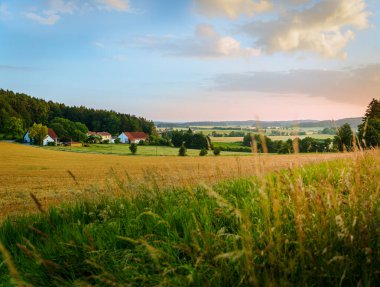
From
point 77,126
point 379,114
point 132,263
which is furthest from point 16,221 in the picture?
point 77,126

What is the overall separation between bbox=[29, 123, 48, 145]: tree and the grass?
10052 cm

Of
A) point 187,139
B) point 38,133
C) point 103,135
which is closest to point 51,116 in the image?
point 38,133

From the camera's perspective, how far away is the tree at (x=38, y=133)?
320 ft

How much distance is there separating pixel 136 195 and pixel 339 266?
4583 millimetres

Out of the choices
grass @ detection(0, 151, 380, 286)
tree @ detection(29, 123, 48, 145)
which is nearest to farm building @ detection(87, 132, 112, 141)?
tree @ detection(29, 123, 48, 145)

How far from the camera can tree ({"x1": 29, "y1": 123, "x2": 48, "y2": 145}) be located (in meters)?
97.4

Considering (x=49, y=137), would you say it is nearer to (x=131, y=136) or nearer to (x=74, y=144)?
(x=74, y=144)

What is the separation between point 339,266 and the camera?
2.92 m

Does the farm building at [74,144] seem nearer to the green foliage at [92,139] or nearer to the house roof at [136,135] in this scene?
the green foliage at [92,139]

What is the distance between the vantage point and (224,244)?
3.61 meters

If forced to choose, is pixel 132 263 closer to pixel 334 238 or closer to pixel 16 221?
pixel 334 238

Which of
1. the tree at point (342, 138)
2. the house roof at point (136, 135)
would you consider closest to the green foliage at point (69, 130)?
the house roof at point (136, 135)

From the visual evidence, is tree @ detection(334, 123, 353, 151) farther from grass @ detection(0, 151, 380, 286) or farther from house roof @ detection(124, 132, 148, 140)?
house roof @ detection(124, 132, 148, 140)

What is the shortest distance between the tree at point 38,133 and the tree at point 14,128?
22.2 feet
